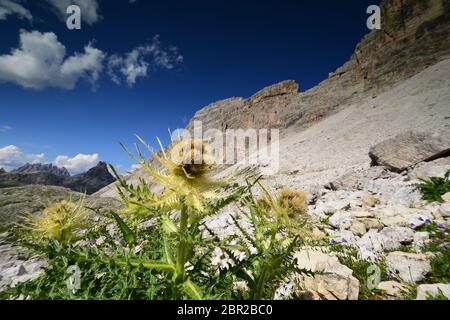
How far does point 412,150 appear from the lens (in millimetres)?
9477

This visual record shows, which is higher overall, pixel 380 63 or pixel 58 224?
pixel 380 63

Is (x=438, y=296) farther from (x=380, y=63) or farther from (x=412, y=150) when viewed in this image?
(x=380, y=63)

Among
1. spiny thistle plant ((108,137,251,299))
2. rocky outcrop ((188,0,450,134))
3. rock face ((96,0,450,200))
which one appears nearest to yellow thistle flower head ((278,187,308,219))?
spiny thistle plant ((108,137,251,299))

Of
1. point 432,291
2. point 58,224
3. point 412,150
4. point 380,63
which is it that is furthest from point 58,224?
point 380,63

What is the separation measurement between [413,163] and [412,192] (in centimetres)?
305

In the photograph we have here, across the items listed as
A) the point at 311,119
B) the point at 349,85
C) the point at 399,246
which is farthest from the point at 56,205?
the point at 349,85

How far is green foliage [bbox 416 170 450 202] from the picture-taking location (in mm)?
6000

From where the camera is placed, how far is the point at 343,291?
2.79 meters

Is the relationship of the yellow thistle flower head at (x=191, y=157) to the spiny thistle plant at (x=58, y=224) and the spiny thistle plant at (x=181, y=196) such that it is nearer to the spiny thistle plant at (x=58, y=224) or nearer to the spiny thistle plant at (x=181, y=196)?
the spiny thistle plant at (x=181, y=196)

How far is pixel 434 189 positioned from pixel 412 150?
3.85m

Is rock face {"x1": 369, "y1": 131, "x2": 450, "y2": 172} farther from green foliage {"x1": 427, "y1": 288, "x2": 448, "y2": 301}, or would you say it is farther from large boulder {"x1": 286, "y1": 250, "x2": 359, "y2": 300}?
green foliage {"x1": 427, "y1": 288, "x2": 448, "y2": 301}

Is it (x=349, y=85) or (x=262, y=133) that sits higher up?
(x=349, y=85)

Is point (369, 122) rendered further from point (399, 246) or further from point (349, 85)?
point (349, 85)
